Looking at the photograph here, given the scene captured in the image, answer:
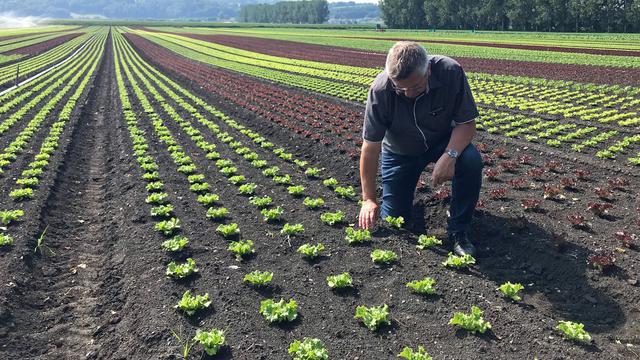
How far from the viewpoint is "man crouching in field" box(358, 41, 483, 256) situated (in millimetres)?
5066

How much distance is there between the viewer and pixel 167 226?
756 centimetres

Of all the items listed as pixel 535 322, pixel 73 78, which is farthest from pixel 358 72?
pixel 535 322

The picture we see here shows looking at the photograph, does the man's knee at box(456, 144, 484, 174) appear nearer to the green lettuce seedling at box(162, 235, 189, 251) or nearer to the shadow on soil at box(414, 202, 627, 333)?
the shadow on soil at box(414, 202, 627, 333)

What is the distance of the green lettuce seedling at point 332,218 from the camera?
765cm

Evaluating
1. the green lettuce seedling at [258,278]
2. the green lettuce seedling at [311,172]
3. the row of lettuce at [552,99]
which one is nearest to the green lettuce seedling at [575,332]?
the green lettuce seedling at [258,278]

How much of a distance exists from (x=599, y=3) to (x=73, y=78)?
3063 inches

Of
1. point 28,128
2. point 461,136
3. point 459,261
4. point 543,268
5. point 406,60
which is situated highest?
point 406,60

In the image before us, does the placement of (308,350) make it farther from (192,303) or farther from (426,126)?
(426,126)

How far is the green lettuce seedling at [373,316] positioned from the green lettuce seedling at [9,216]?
20.7ft

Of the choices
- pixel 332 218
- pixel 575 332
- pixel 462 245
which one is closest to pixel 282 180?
pixel 332 218

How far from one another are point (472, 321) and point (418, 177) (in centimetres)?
263

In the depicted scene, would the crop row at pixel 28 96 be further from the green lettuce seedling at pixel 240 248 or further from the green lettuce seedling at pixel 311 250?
the green lettuce seedling at pixel 311 250

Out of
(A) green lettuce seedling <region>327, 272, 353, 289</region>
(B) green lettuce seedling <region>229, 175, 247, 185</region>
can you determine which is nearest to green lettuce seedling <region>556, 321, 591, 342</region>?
(A) green lettuce seedling <region>327, 272, 353, 289</region>

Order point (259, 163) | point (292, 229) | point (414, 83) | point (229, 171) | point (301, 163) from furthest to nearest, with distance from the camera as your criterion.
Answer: point (301, 163), point (259, 163), point (229, 171), point (292, 229), point (414, 83)
